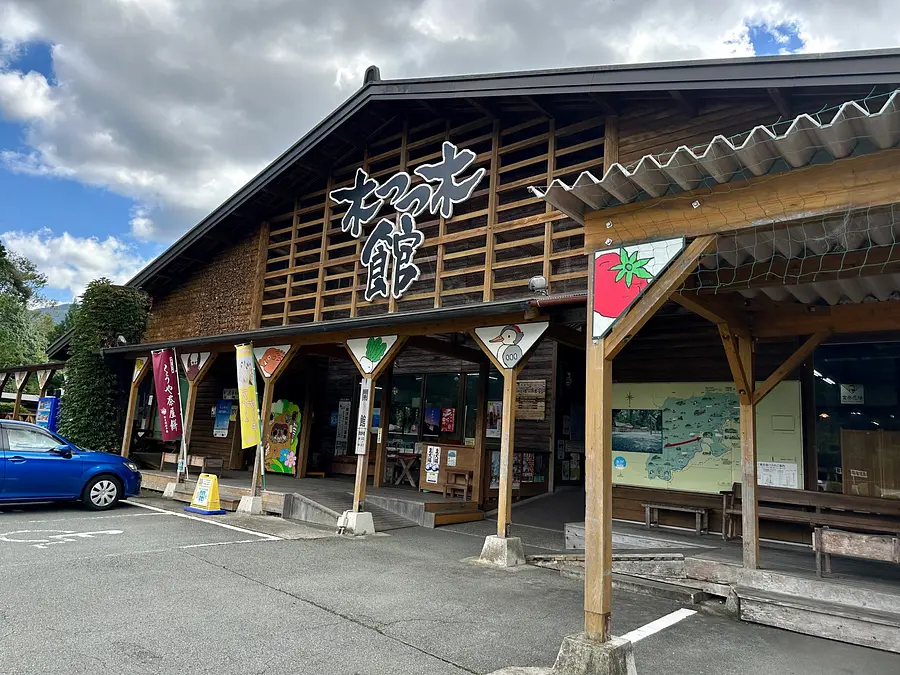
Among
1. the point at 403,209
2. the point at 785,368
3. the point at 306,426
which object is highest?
the point at 403,209

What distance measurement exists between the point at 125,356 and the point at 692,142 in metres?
13.7

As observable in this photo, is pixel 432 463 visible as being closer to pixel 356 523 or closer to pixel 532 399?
pixel 532 399

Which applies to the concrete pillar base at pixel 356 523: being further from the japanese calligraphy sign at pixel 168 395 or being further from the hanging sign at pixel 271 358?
the japanese calligraphy sign at pixel 168 395

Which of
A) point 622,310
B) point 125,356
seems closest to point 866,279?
point 622,310

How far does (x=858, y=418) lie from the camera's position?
295 inches

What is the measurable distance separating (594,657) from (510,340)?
15.2 ft

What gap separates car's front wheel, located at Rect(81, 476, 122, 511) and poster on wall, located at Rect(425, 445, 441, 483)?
525 centimetres

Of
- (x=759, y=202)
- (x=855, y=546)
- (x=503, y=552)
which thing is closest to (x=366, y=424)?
(x=503, y=552)

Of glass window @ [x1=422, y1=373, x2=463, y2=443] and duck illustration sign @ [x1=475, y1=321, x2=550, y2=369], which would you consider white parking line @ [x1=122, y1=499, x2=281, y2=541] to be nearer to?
duck illustration sign @ [x1=475, y1=321, x2=550, y2=369]

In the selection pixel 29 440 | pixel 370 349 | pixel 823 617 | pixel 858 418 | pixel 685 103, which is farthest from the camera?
pixel 370 349

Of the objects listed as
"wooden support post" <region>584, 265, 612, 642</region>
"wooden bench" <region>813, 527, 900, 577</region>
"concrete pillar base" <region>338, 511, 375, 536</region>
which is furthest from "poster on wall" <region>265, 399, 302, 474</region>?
"wooden support post" <region>584, 265, 612, 642</region>

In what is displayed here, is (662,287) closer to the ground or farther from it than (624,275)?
closer to the ground

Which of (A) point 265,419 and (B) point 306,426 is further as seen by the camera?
(B) point 306,426

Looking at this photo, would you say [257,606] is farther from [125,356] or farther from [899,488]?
[125,356]
